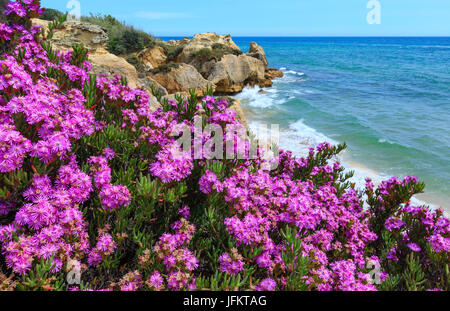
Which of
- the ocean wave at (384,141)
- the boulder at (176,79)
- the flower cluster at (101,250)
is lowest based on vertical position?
the ocean wave at (384,141)

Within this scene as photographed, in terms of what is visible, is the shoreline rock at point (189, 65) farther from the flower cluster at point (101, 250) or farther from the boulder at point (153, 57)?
the flower cluster at point (101, 250)

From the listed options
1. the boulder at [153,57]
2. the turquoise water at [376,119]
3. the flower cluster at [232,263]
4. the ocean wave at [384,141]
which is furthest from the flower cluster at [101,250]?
the boulder at [153,57]

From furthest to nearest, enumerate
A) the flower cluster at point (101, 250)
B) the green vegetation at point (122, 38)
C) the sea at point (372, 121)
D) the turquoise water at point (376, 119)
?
1. the green vegetation at point (122, 38)
2. the turquoise water at point (376, 119)
3. the sea at point (372, 121)
4. the flower cluster at point (101, 250)

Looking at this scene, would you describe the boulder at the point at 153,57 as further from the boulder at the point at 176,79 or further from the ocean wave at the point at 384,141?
the ocean wave at the point at 384,141

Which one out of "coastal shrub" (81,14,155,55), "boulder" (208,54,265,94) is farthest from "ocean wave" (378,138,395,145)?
"coastal shrub" (81,14,155,55)

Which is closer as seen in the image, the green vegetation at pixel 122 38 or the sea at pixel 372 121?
the sea at pixel 372 121

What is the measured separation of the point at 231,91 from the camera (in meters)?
28.1

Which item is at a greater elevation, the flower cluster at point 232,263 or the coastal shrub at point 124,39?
the coastal shrub at point 124,39

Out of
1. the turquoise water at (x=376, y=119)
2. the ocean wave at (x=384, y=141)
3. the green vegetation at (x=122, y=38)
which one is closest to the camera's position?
A: the turquoise water at (x=376, y=119)

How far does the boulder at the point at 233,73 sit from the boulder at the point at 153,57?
555 centimetres

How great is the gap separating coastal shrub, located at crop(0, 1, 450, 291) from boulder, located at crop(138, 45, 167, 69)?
937 inches

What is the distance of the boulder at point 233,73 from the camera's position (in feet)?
86.8

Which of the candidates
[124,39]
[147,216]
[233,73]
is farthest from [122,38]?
[147,216]
